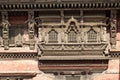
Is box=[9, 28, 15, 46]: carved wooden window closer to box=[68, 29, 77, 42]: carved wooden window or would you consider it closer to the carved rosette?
the carved rosette

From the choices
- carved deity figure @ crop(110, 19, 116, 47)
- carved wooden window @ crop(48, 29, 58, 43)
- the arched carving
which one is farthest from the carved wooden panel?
carved deity figure @ crop(110, 19, 116, 47)

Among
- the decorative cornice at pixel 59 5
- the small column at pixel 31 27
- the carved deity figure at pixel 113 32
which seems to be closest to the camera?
the decorative cornice at pixel 59 5

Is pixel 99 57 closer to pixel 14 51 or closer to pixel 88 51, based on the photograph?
pixel 88 51

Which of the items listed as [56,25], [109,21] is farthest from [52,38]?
[109,21]

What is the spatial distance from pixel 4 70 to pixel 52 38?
2506 millimetres

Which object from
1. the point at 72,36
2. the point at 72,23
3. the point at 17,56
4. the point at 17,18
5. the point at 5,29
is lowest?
the point at 17,56

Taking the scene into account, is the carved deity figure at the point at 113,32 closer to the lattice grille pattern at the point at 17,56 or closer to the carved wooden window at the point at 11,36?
the lattice grille pattern at the point at 17,56

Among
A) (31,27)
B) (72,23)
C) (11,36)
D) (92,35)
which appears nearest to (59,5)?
(72,23)

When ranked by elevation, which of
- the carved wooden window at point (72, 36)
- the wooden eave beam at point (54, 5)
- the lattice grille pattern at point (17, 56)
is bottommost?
the lattice grille pattern at point (17, 56)

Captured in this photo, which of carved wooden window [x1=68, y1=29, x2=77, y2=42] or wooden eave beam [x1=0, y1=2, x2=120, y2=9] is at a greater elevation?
wooden eave beam [x1=0, y1=2, x2=120, y2=9]

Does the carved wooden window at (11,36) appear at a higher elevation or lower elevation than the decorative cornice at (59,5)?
lower

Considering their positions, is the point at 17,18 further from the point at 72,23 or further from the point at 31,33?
the point at 72,23

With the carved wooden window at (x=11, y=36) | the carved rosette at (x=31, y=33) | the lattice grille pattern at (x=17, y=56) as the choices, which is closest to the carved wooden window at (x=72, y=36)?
the carved rosette at (x=31, y=33)

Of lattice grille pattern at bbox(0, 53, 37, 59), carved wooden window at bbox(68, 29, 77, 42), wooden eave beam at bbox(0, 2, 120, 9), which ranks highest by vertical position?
wooden eave beam at bbox(0, 2, 120, 9)
